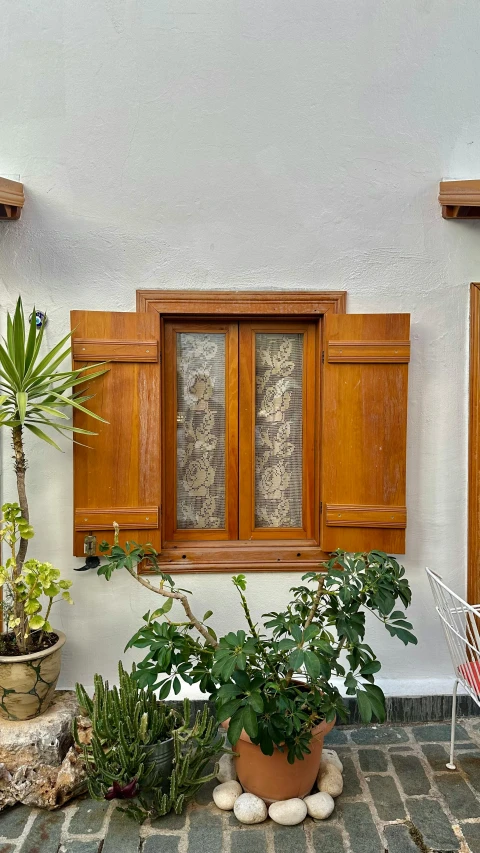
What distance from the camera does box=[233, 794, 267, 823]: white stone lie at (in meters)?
2.64

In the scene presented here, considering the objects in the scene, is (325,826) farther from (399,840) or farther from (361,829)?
(399,840)

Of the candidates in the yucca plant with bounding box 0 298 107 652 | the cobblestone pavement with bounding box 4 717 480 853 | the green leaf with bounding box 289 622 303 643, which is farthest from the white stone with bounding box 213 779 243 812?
the yucca plant with bounding box 0 298 107 652

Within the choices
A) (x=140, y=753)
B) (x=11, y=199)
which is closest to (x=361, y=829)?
(x=140, y=753)

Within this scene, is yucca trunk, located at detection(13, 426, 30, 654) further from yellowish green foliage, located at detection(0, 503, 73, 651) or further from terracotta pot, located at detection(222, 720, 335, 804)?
terracotta pot, located at detection(222, 720, 335, 804)

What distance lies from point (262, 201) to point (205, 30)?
958 millimetres

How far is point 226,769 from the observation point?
2930 millimetres

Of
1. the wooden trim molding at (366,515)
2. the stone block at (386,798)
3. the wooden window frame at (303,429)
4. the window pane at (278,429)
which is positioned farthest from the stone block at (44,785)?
the wooden trim molding at (366,515)

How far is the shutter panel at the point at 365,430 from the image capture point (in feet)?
11.0

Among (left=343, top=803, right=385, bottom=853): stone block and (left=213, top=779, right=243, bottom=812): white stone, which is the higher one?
(left=213, top=779, right=243, bottom=812): white stone

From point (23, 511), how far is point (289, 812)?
72.1 inches

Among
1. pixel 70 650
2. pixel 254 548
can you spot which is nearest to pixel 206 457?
pixel 254 548

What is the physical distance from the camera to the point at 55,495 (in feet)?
11.2

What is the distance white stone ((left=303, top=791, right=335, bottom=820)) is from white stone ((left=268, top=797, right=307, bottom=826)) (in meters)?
0.04

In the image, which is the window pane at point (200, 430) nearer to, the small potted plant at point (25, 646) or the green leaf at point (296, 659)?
the small potted plant at point (25, 646)
